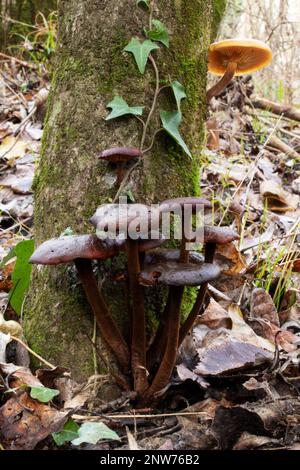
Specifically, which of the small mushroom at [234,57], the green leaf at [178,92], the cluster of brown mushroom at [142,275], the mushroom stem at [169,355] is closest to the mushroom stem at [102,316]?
the cluster of brown mushroom at [142,275]

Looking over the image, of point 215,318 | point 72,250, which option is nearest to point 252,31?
point 215,318

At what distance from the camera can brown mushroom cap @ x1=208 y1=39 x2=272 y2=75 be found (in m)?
2.46

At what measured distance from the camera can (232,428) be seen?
148 cm

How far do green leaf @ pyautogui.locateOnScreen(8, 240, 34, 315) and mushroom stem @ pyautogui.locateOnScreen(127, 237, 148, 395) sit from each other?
0.50 m

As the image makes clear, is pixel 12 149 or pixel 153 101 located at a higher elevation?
pixel 153 101

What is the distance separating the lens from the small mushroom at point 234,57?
8.11 ft

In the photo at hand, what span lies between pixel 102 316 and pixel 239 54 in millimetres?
1656

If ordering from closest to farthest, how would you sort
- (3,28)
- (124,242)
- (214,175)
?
(124,242) < (214,175) < (3,28)

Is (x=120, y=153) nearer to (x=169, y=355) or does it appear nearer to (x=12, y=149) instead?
(x=169, y=355)

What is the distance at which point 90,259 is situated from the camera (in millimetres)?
1587
